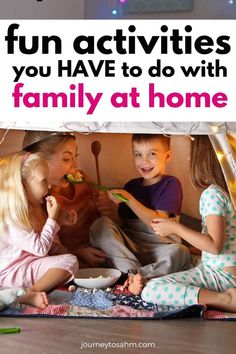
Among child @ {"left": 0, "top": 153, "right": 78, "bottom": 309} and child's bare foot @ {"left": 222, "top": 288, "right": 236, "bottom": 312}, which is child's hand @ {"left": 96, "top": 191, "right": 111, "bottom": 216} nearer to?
child @ {"left": 0, "top": 153, "right": 78, "bottom": 309}

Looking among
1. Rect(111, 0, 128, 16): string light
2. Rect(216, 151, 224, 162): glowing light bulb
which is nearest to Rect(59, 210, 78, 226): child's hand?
Rect(216, 151, 224, 162): glowing light bulb

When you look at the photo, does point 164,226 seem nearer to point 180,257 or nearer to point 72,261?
point 180,257

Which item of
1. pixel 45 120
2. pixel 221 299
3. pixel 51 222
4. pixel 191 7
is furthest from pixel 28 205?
pixel 191 7

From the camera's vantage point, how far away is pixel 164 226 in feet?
6.71

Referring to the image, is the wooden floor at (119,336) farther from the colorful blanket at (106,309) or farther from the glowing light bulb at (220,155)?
the glowing light bulb at (220,155)

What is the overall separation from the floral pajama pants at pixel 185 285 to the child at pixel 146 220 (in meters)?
0.16

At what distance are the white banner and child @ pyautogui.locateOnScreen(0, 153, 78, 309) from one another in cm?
20

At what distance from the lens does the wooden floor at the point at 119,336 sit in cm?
150

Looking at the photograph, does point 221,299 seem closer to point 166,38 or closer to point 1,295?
point 1,295

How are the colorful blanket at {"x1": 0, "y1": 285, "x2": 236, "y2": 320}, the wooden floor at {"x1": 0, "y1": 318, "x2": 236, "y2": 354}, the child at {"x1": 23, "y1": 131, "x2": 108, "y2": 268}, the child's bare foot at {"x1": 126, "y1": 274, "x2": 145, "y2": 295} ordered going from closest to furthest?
the wooden floor at {"x1": 0, "y1": 318, "x2": 236, "y2": 354}, the colorful blanket at {"x1": 0, "y1": 285, "x2": 236, "y2": 320}, the child's bare foot at {"x1": 126, "y1": 274, "x2": 145, "y2": 295}, the child at {"x1": 23, "y1": 131, "x2": 108, "y2": 268}

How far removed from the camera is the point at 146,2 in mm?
2039

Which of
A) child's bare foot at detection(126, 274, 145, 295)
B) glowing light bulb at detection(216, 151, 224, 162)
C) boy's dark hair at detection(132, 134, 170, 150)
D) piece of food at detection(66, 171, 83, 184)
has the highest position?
boy's dark hair at detection(132, 134, 170, 150)

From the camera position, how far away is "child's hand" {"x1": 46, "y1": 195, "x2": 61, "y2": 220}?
203cm

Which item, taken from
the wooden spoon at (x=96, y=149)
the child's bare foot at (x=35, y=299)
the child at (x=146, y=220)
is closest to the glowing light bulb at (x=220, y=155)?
the child at (x=146, y=220)
